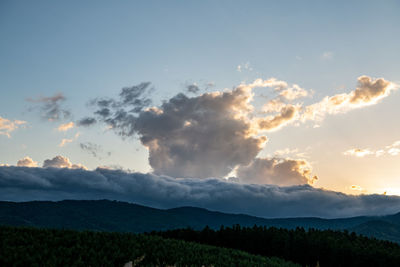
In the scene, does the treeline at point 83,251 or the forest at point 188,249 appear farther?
the forest at point 188,249

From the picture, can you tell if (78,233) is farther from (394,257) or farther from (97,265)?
(394,257)

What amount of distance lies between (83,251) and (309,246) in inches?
3798

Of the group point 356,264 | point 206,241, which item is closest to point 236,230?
point 206,241

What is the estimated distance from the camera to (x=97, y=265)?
210ft

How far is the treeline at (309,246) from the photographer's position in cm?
12569

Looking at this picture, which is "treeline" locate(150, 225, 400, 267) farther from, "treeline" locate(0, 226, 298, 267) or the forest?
"treeline" locate(0, 226, 298, 267)

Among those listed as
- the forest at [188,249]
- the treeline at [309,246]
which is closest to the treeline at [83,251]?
the forest at [188,249]

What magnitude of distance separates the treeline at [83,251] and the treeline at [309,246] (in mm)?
45104

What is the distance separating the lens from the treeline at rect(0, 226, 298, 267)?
63719 mm

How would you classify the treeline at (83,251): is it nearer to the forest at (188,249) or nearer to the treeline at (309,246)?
the forest at (188,249)

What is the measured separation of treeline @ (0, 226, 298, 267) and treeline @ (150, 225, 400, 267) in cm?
4510

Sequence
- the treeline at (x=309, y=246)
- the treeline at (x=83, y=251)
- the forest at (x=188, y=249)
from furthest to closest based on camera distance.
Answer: the treeline at (x=309, y=246) < the forest at (x=188, y=249) < the treeline at (x=83, y=251)

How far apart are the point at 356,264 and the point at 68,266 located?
337 feet

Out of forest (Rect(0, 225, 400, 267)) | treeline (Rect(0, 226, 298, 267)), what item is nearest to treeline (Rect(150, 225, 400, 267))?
forest (Rect(0, 225, 400, 267))
